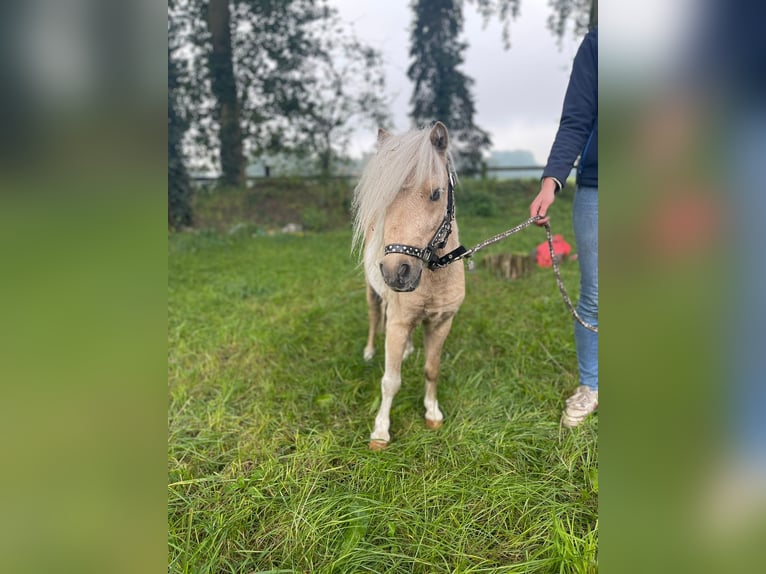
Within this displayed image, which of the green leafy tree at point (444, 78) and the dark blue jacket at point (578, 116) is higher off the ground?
the green leafy tree at point (444, 78)

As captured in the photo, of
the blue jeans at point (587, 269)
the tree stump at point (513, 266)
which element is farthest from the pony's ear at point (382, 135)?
the tree stump at point (513, 266)

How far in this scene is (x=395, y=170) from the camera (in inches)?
66.4

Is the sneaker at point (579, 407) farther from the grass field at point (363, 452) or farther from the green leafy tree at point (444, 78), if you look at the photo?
the green leafy tree at point (444, 78)

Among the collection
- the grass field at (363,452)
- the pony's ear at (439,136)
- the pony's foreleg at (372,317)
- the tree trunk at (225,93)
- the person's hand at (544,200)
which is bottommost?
the grass field at (363,452)

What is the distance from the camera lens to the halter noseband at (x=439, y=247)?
1.67 metres

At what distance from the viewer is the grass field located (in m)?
1.58

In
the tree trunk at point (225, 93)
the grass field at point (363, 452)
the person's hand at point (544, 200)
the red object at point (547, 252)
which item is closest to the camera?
the grass field at point (363, 452)

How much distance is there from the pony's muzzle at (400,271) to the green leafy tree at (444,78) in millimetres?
10429

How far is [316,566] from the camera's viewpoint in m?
1.54

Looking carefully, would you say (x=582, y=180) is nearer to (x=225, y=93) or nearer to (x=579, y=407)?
(x=579, y=407)

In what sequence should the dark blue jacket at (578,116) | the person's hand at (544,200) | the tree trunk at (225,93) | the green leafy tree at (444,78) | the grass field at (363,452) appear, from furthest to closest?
the green leafy tree at (444,78) → the tree trunk at (225,93) → the person's hand at (544,200) → the dark blue jacket at (578,116) → the grass field at (363,452)
